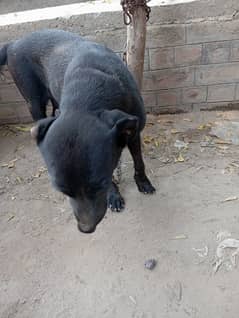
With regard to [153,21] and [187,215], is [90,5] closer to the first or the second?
[153,21]

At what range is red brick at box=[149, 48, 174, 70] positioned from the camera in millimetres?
2926

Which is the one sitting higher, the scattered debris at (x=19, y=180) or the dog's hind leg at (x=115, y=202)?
the dog's hind leg at (x=115, y=202)

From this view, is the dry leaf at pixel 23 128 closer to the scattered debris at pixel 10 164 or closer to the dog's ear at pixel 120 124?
the scattered debris at pixel 10 164

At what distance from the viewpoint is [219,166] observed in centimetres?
270

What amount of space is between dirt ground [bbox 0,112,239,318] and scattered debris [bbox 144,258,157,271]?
23mm

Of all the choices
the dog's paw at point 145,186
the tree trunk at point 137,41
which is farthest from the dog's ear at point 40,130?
the tree trunk at point 137,41

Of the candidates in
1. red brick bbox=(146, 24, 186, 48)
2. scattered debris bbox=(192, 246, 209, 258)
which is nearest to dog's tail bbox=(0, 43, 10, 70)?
red brick bbox=(146, 24, 186, 48)

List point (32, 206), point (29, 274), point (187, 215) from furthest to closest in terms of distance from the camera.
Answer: point (32, 206) → point (187, 215) → point (29, 274)

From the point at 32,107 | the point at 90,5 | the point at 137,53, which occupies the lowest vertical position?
the point at 32,107

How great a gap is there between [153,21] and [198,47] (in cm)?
42

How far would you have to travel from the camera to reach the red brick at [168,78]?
304cm

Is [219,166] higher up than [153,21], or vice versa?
[153,21]

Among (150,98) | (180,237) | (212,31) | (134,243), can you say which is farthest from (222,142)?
(134,243)

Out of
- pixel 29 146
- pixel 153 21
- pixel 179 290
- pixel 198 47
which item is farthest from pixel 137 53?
pixel 179 290
